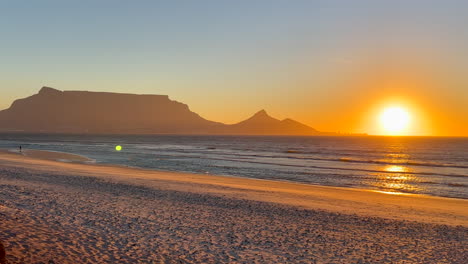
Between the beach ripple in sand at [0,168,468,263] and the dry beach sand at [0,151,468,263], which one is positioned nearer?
the beach ripple in sand at [0,168,468,263]

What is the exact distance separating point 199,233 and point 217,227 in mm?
1170

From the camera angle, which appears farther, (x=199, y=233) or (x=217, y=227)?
(x=217, y=227)

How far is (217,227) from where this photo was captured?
46.5 feet

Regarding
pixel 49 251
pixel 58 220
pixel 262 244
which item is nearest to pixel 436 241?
pixel 262 244

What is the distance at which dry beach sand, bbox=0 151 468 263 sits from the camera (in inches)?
422

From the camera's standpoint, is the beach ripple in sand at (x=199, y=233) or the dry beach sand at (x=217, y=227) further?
the dry beach sand at (x=217, y=227)

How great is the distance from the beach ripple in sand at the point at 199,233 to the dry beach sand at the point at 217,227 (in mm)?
35

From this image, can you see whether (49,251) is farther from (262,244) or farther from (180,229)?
(262,244)

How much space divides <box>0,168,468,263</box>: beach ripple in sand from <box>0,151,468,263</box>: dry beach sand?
3 centimetres

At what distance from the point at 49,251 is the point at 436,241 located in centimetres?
1260

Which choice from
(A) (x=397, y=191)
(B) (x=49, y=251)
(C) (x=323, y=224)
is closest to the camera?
(B) (x=49, y=251)

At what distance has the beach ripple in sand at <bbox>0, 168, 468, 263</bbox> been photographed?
1057 cm

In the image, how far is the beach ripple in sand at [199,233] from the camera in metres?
10.6

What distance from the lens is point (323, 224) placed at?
1531 centimetres
